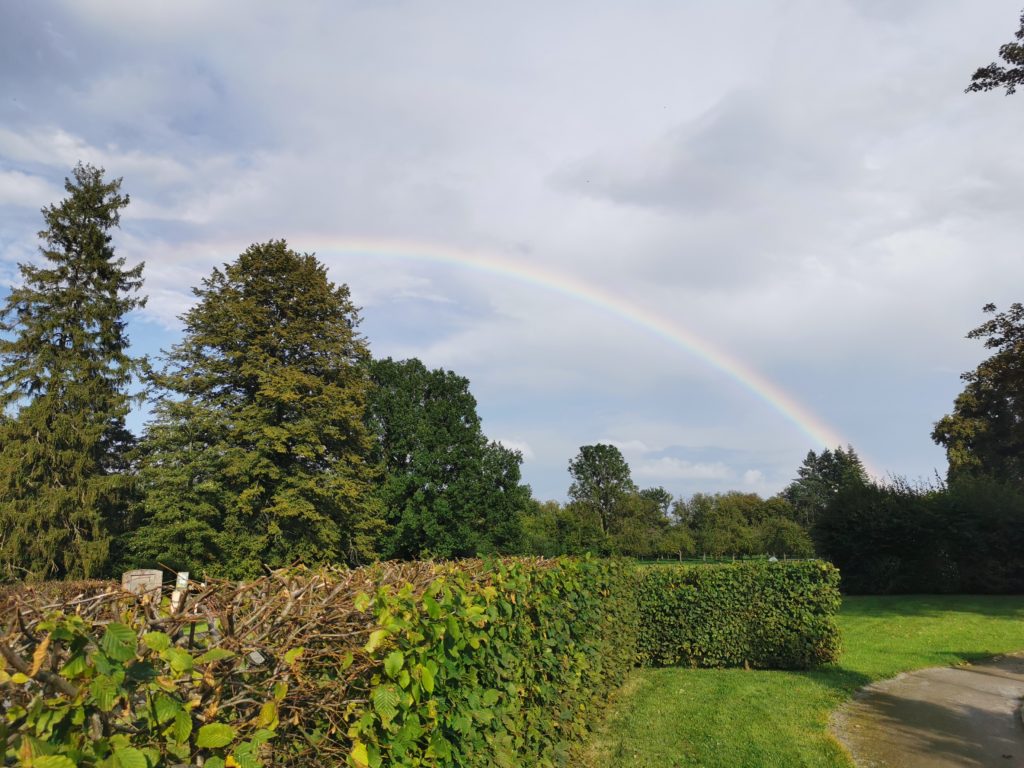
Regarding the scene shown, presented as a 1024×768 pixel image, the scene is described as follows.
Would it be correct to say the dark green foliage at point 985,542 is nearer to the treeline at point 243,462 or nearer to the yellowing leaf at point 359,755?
the treeline at point 243,462

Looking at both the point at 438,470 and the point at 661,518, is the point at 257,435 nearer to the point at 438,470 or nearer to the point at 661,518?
the point at 438,470

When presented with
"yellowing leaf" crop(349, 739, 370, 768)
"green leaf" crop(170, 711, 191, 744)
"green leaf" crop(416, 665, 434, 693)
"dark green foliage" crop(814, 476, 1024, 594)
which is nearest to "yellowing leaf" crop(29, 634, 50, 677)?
"green leaf" crop(170, 711, 191, 744)

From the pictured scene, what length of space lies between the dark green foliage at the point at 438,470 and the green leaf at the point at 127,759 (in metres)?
33.6

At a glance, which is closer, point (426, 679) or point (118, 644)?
point (118, 644)

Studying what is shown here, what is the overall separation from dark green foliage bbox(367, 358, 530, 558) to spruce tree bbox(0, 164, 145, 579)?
1362 cm

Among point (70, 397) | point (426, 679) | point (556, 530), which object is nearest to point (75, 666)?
point (426, 679)

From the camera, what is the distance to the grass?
655 cm

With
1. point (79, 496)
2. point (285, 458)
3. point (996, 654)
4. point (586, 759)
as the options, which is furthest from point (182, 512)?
point (996, 654)

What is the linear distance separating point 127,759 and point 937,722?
9.52m

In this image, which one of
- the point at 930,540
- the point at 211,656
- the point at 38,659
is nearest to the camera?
the point at 38,659

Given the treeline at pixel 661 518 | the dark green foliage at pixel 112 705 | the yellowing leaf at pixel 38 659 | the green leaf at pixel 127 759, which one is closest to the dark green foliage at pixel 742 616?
the dark green foliage at pixel 112 705

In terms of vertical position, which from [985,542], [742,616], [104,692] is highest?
[985,542]

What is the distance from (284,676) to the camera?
213 centimetres

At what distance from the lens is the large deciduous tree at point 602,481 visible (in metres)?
83.8
